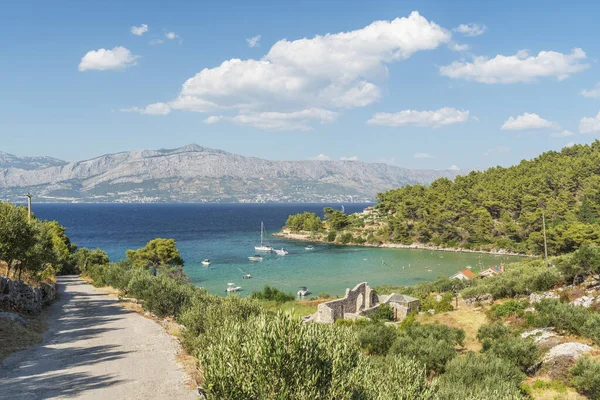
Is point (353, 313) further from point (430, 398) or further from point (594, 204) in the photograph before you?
point (594, 204)

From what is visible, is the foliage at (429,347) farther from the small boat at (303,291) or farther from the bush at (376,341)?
the small boat at (303,291)

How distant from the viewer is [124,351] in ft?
61.7

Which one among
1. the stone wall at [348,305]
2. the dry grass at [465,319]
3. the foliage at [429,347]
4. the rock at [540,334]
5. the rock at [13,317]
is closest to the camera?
the foliage at [429,347]

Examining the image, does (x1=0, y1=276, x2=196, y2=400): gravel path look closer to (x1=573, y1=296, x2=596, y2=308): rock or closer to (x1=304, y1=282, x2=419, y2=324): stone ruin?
(x1=304, y1=282, x2=419, y2=324): stone ruin

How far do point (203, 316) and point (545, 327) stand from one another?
2169 centimetres

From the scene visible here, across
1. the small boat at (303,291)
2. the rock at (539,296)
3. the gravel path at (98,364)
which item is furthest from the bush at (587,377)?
the small boat at (303,291)

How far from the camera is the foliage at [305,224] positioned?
424 feet

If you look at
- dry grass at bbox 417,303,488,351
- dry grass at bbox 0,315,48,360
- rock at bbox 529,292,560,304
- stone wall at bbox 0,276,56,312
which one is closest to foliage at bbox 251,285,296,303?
dry grass at bbox 417,303,488,351

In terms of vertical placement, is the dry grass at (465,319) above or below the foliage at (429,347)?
below

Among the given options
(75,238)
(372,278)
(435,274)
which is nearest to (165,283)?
(372,278)

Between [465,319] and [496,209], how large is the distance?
84376 millimetres

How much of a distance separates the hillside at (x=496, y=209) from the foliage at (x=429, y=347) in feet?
195

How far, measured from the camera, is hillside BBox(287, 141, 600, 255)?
87.1 meters

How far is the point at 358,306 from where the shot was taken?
38.3 m
